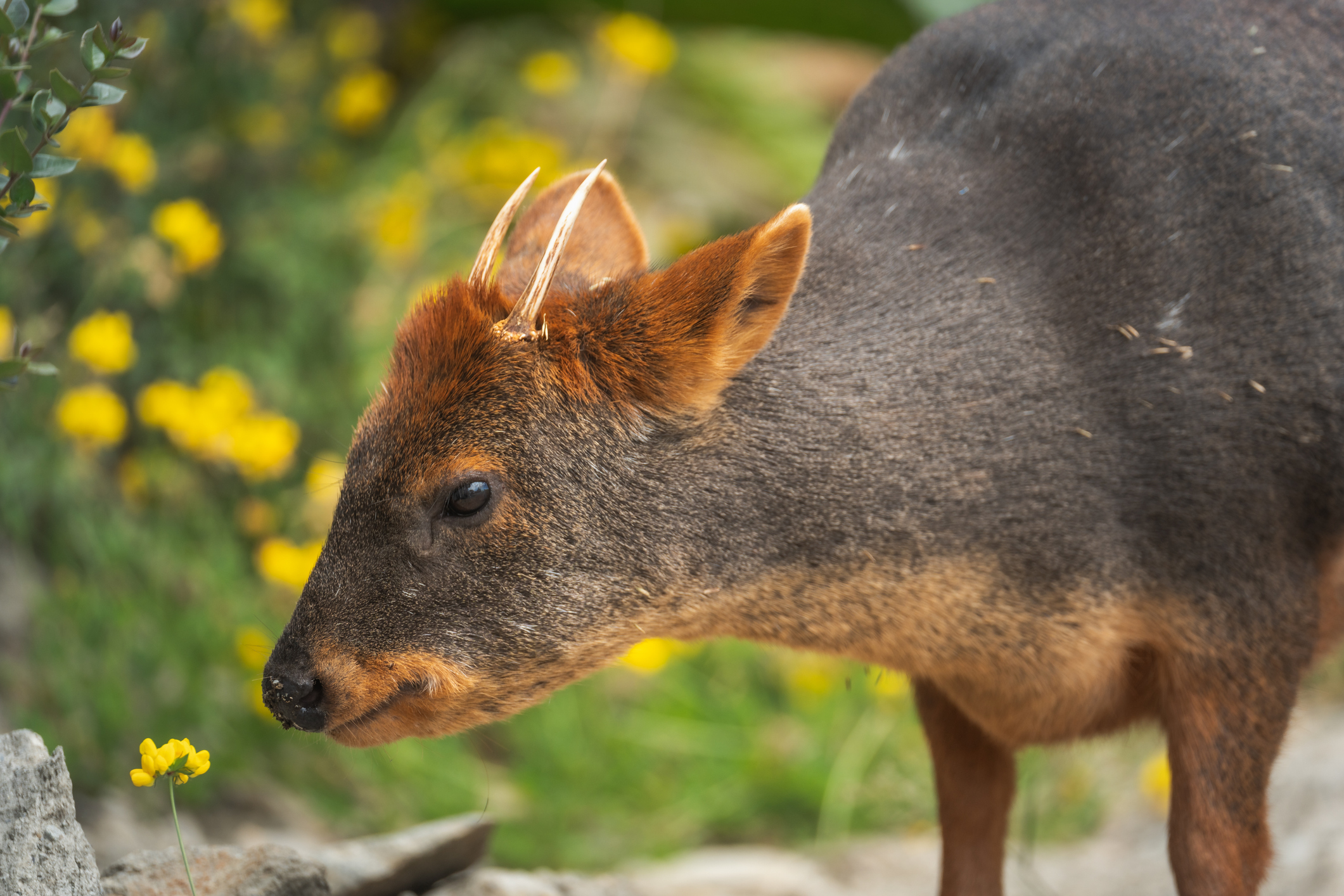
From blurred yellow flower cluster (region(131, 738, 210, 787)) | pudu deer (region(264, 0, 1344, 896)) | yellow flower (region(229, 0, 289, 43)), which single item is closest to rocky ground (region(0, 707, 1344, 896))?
blurred yellow flower cluster (region(131, 738, 210, 787))

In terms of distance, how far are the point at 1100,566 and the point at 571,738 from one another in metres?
2.60

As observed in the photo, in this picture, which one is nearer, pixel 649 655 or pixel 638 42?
pixel 649 655

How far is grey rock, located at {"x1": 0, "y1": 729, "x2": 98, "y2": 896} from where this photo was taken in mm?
2400

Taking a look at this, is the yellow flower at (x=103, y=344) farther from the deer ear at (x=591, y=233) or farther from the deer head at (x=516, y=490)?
the deer head at (x=516, y=490)

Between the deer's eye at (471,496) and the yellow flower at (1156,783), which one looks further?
the yellow flower at (1156,783)

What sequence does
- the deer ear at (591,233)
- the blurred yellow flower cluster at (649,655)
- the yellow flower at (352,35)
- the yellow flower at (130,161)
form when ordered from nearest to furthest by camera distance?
the deer ear at (591,233), the blurred yellow flower cluster at (649,655), the yellow flower at (130,161), the yellow flower at (352,35)

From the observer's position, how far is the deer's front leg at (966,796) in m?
3.61

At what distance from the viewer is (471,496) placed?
8.98ft

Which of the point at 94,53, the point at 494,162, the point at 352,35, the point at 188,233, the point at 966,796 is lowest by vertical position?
the point at 966,796

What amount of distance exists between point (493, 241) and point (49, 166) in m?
0.85

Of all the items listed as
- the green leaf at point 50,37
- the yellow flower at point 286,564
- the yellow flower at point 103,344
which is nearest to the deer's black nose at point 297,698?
the green leaf at point 50,37

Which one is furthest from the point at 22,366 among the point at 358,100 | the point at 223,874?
the point at 358,100

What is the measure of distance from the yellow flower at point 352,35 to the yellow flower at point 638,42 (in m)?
1.30

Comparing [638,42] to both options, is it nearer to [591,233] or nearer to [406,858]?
[591,233]
